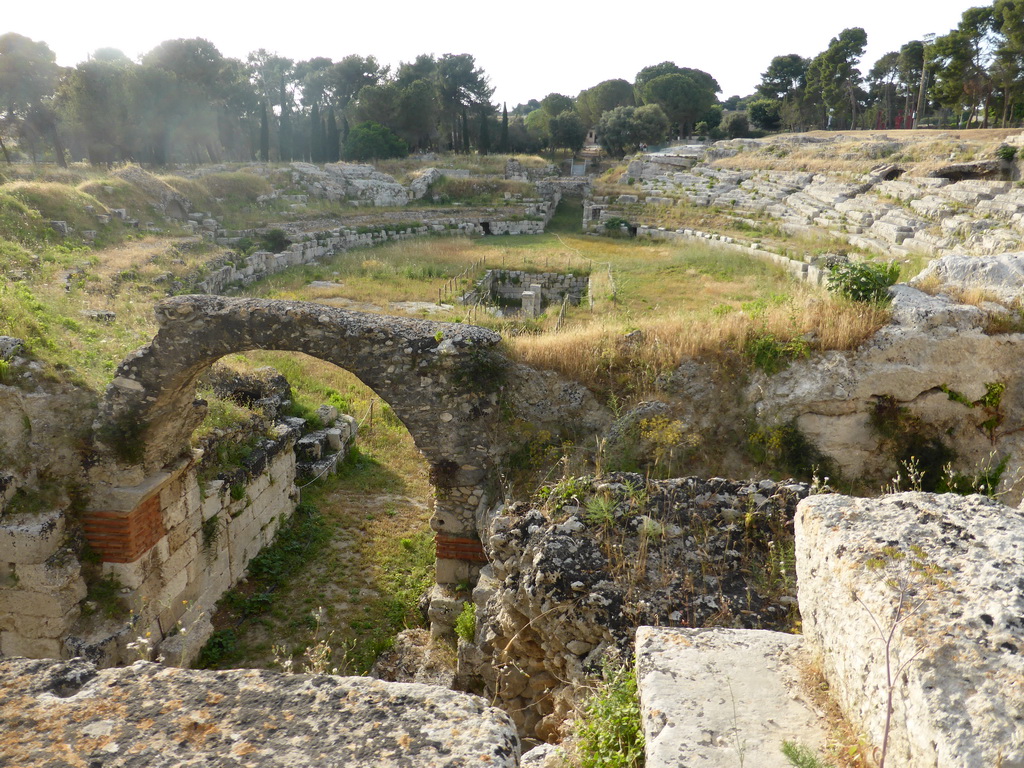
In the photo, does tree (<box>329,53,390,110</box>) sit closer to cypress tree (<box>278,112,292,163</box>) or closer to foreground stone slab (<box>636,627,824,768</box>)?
cypress tree (<box>278,112,292,163</box>)

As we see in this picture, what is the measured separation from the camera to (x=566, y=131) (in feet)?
200

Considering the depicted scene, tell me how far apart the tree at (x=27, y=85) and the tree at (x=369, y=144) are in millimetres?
17719

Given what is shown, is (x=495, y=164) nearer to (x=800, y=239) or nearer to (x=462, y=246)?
(x=462, y=246)

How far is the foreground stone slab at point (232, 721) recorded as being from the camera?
7.16ft

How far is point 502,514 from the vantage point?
6242 mm

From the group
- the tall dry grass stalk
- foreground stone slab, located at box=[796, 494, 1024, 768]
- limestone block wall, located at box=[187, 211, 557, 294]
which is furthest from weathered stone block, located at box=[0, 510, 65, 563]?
limestone block wall, located at box=[187, 211, 557, 294]

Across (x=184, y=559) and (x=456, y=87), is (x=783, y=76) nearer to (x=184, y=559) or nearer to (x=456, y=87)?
(x=456, y=87)

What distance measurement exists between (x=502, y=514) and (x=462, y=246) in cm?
2518

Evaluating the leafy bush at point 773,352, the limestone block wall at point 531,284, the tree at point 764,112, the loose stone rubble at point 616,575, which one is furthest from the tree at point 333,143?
the loose stone rubble at point 616,575

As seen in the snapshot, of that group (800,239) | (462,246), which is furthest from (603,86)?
(800,239)

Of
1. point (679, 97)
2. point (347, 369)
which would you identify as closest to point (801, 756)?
point (347, 369)

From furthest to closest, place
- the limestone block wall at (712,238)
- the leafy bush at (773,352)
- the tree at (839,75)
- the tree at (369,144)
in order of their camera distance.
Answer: the tree at (839,75)
the tree at (369,144)
the limestone block wall at (712,238)
the leafy bush at (773,352)

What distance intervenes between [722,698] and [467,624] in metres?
4.62

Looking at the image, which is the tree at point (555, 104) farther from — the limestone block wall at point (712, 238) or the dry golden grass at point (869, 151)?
the limestone block wall at point (712, 238)
